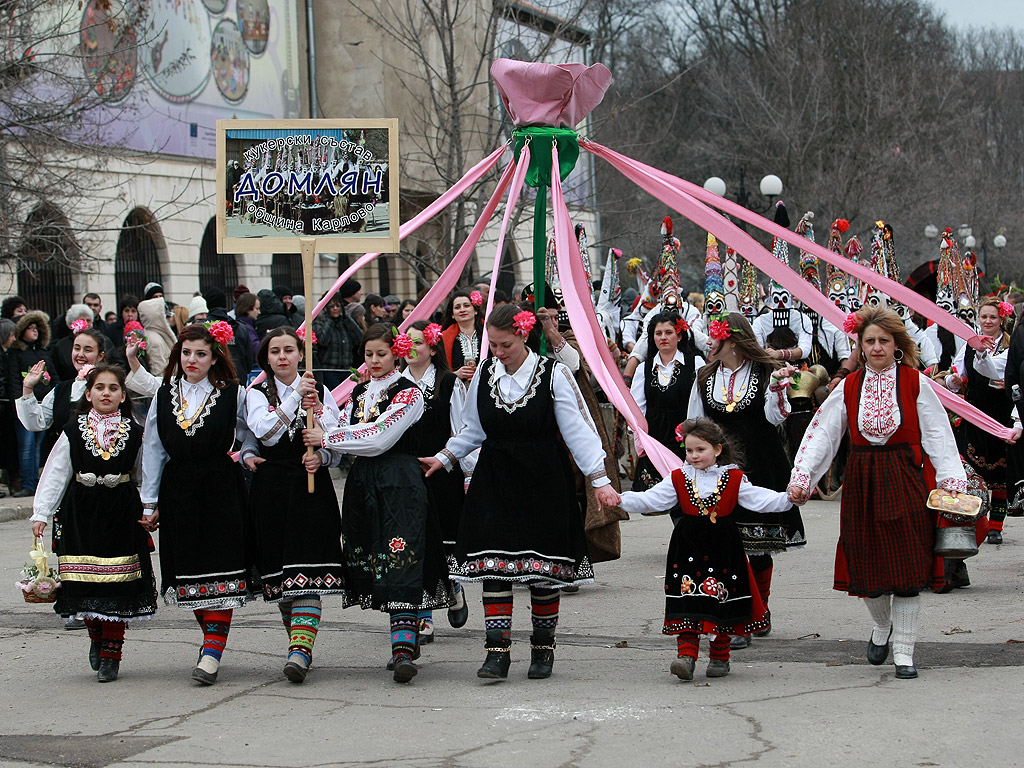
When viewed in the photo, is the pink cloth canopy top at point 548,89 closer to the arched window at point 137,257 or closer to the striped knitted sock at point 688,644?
the striped knitted sock at point 688,644

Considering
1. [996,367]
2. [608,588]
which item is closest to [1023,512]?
[996,367]

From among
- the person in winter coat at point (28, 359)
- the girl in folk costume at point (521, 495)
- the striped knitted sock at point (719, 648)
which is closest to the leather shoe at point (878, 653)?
the striped knitted sock at point (719, 648)

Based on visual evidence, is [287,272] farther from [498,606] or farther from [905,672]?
[905,672]

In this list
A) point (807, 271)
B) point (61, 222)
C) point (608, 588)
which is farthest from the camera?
point (61, 222)

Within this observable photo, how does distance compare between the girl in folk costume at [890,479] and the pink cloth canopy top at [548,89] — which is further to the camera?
the pink cloth canopy top at [548,89]

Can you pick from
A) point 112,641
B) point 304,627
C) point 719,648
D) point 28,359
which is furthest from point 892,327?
point 28,359

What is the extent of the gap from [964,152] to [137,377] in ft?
132

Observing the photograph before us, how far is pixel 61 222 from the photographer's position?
19188 mm

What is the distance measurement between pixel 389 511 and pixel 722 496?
5.26 feet

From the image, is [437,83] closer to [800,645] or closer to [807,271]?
[807,271]

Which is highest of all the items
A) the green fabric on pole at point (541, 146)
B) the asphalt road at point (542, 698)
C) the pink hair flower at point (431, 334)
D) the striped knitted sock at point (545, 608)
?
the green fabric on pole at point (541, 146)

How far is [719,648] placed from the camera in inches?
256

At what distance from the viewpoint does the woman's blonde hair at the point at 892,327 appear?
6.58 metres

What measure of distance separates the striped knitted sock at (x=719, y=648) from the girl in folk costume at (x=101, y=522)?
275 cm
